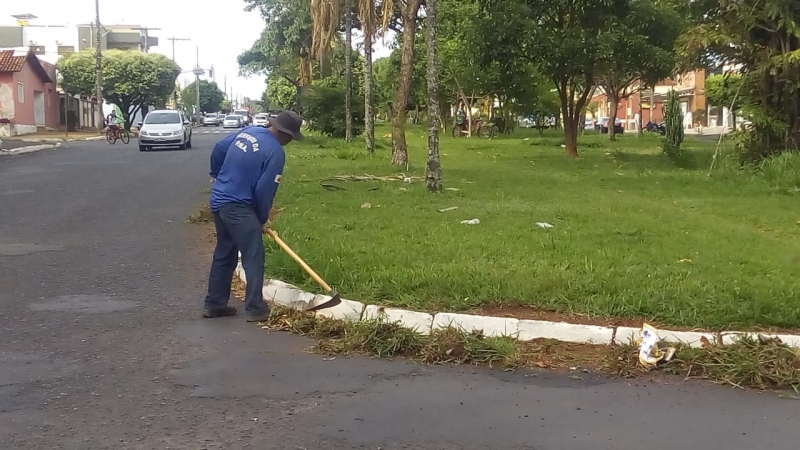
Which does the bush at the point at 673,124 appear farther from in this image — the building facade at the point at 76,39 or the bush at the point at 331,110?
the building facade at the point at 76,39

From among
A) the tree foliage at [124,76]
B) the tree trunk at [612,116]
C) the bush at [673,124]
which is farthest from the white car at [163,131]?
the tree foliage at [124,76]

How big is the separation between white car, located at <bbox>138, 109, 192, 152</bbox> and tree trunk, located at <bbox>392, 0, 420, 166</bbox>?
1072cm

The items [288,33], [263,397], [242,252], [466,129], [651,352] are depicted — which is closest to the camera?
[263,397]

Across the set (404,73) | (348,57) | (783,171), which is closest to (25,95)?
(348,57)

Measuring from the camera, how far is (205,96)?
362 ft

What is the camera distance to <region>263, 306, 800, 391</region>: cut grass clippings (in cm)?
509

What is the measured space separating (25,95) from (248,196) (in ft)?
138

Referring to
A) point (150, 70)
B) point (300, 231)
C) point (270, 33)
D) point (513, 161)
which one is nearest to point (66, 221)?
point (300, 231)

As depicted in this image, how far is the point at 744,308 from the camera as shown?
5918 millimetres

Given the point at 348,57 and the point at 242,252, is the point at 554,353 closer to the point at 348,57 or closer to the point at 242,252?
the point at 242,252

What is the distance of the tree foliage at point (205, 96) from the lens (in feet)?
353

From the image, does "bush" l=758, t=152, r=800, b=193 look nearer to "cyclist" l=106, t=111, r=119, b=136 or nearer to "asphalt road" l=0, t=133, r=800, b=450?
"asphalt road" l=0, t=133, r=800, b=450

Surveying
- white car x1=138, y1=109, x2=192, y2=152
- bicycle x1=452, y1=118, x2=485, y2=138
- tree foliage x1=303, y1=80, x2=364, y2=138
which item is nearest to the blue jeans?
white car x1=138, y1=109, x2=192, y2=152

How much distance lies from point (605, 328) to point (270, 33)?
123 feet
